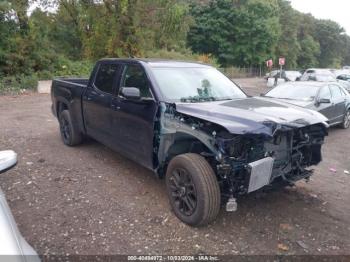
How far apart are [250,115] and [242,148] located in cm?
39

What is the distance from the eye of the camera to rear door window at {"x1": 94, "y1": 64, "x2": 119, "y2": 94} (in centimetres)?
536

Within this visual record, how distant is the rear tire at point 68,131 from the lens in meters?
6.65

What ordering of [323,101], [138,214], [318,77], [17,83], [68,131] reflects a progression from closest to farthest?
[138,214]
[68,131]
[323,101]
[17,83]
[318,77]

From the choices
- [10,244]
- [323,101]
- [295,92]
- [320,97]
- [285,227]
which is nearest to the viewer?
[10,244]

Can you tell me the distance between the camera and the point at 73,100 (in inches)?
255

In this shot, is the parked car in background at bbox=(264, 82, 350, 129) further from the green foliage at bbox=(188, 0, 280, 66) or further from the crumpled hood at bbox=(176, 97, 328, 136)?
the green foliage at bbox=(188, 0, 280, 66)

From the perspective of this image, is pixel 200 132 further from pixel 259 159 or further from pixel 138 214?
pixel 138 214

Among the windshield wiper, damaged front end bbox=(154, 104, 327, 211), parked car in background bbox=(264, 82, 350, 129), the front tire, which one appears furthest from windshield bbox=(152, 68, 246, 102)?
parked car in background bbox=(264, 82, 350, 129)

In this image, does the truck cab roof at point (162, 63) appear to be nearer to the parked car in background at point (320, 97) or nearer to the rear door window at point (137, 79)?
the rear door window at point (137, 79)

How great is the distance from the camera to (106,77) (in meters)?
5.58

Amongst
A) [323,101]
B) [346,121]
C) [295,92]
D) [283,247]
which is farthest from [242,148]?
[346,121]

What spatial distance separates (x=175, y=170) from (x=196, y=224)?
2.24ft

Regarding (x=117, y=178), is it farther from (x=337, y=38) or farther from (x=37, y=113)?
(x=337, y=38)

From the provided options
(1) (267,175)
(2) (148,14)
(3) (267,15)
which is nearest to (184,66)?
(1) (267,175)
